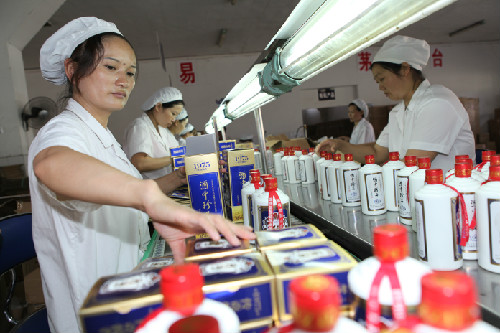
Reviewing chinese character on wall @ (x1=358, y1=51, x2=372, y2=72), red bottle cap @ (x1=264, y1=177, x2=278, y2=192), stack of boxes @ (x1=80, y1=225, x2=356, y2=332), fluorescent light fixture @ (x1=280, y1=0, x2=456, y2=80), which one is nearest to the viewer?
stack of boxes @ (x1=80, y1=225, x2=356, y2=332)

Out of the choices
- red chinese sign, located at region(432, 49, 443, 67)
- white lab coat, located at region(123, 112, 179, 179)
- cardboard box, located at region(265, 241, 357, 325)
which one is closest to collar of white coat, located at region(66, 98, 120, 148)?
cardboard box, located at region(265, 241, 357, 325)

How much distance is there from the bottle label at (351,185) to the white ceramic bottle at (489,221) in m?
0.81

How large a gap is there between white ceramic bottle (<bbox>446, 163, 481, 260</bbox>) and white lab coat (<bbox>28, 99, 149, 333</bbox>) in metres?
1.10

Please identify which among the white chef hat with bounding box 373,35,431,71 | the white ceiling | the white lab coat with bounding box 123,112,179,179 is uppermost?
the white ceiling

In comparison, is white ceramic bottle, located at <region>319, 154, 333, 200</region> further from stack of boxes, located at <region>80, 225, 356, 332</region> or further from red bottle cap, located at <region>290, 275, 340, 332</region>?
red bottle cap, located at <region>290, 275, 340, 332</region>

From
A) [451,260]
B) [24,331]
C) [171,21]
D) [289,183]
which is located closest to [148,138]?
[289,183]

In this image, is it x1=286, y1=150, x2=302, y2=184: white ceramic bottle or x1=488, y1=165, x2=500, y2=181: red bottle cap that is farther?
x1=286, y1=150, x2=302, y2=184: white ceramic bottle

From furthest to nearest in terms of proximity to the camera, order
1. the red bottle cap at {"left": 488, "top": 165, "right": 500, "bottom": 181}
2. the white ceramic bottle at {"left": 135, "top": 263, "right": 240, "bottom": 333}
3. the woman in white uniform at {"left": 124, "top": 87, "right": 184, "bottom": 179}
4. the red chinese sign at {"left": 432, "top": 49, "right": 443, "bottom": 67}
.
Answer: the red chinese sign at {"left": 432, "top": 49, "right": 443, "bottom": 67} → the woman in white uniform at {"left": 124, "top": 87, "right": 184, "bottom": 179} → the red bottle cap at {"left": 488, "top": 165, "right": 500, "bottom": 181} → the white ceramic bottle at {"left": 135, "top": 263, "right": 240, "bottom": 333}

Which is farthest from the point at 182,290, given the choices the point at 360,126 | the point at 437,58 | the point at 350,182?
the point at 437,58

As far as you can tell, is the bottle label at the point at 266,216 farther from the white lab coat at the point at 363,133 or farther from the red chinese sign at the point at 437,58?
the red chinese sign at the point at 437,58

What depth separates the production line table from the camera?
2.54 ft

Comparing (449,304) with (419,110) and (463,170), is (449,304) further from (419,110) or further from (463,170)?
(419,110)

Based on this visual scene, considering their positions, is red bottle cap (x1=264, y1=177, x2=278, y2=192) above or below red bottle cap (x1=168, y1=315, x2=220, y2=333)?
above

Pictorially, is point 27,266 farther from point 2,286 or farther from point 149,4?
point 149,4
